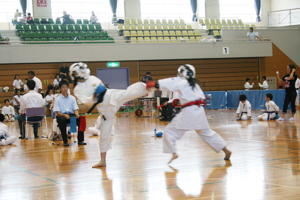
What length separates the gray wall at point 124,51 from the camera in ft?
58.7

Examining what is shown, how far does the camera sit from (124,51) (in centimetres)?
1970

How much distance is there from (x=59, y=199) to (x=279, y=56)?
22.0m

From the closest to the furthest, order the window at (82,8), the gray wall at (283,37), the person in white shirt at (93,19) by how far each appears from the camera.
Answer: the person in white shirt at (93,19)
the window at (82,8)
the gray wall at (283,37)

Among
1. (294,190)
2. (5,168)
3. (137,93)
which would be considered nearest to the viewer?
(294,190)

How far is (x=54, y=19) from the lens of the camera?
71.3ft

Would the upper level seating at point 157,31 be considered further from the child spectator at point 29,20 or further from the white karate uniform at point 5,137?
the white karate uniform at point 5,137

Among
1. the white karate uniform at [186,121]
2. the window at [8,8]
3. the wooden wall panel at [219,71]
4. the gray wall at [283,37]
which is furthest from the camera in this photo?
the gray wall at [283,37]

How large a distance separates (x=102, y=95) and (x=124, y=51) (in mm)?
14553

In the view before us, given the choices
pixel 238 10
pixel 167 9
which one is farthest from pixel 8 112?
pixel 238 10

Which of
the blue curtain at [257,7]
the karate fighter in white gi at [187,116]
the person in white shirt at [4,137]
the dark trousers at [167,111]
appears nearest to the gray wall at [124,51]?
the blue curtain at [257,7]

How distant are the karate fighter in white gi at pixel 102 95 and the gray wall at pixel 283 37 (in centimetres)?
1765

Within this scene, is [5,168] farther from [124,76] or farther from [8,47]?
[124,76]

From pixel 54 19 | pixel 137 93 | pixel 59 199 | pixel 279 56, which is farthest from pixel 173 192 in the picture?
pixel 279 56

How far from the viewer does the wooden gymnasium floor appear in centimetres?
385
